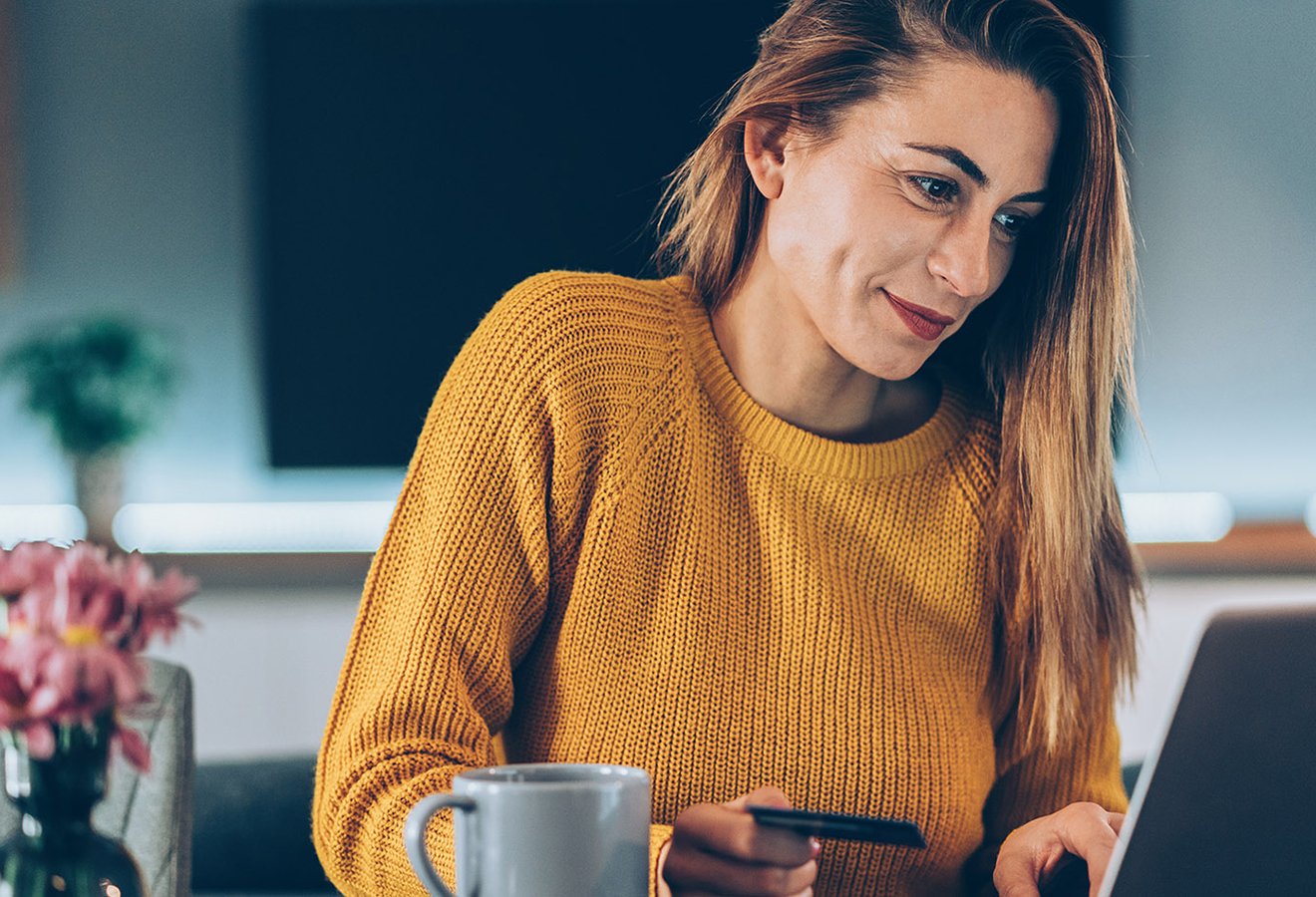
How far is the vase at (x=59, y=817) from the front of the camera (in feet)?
1.79

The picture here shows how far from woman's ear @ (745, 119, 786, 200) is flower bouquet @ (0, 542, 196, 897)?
675 mm

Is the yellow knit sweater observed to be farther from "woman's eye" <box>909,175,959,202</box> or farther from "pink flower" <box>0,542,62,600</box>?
"pink flower" <box>0,542,62,600</box>

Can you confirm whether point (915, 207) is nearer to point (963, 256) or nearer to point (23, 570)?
point (963, 256)

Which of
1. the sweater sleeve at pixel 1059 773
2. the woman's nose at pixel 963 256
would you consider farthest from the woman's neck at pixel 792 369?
the sweater sleeve at pixel 1059 773

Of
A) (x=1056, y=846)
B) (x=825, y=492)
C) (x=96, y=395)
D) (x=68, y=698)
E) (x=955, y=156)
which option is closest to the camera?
(x=68, y=698)

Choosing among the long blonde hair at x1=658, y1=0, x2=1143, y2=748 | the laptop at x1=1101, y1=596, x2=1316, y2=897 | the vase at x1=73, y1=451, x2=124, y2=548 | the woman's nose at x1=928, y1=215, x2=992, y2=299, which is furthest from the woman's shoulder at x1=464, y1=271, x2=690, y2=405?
the vase at x1=73, y1=451, x2=124, y2=548

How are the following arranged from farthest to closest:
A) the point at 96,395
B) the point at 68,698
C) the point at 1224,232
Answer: the point at 1224,232 < the point at 96,395 < the point at 68,698

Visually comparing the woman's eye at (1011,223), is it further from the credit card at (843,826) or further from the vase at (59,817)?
the vase at (59,817)

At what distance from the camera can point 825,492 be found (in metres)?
1.12

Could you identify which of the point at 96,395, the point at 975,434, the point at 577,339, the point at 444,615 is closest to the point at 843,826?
the point at 444,615

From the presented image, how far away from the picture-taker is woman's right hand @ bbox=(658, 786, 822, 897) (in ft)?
2.08

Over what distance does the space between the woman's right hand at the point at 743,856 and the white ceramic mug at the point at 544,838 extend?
0.16ft

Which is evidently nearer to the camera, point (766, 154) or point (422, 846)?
point (422, 846)

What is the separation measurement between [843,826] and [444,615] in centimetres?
42
